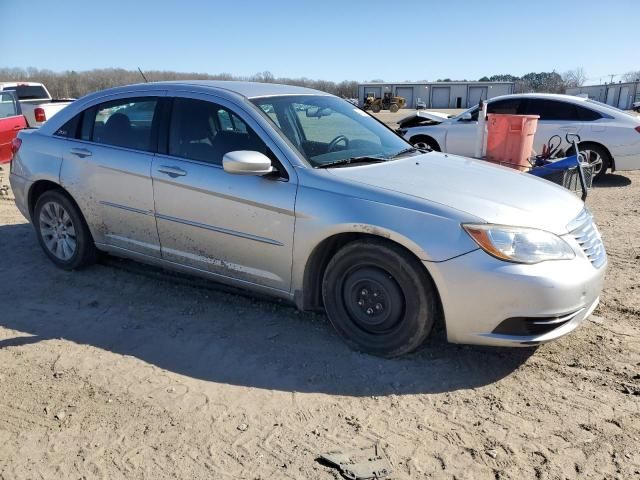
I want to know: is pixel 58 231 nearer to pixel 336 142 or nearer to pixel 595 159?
pixel 336 142

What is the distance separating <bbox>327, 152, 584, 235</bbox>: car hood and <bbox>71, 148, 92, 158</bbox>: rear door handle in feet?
7.79

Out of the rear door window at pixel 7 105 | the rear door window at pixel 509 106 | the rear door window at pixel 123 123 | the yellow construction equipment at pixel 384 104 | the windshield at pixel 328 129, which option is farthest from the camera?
the yellow construction equipment at pixel 384 104

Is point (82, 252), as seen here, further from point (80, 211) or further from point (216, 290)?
point (216, 290)

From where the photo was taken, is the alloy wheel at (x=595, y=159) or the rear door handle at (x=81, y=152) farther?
the alloy wheel at (x=595, y=159)

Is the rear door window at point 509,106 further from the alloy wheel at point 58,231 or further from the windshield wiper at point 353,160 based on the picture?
the alloy wheel at point 58,231

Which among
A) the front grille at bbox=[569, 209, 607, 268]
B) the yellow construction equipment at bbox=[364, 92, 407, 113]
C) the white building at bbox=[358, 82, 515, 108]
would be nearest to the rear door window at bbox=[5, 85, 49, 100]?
the front grille at bbox=[569, 209, 607, 268]

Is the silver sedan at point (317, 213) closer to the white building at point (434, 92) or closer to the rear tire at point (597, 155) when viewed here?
the rear tire at point (597, 155)

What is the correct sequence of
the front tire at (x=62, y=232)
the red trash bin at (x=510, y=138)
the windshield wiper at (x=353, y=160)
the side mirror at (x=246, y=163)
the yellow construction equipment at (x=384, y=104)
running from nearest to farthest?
the side mirror at (x=246, y=163), the windshield wiper at (x=353, y=160), the front tire at (x=62, y=232), the red trash bin at (x=510, y=138), the yellow construction equipment at (x=384, y=104)

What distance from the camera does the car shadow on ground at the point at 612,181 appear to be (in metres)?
9.80

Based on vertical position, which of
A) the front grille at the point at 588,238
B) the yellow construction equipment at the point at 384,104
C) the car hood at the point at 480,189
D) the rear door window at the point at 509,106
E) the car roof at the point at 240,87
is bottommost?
the yellow construction equipment at the point at 384,104

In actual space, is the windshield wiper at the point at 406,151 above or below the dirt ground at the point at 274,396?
above

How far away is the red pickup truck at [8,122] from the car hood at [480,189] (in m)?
8.35

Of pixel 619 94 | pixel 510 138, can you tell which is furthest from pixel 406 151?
pixel 619 94

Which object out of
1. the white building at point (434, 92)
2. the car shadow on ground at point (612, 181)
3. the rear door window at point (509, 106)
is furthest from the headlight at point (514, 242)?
→ the white building at point (434, 92)
